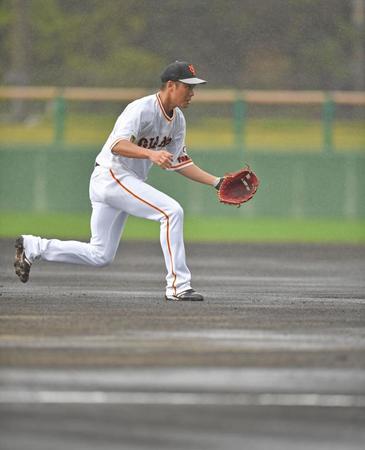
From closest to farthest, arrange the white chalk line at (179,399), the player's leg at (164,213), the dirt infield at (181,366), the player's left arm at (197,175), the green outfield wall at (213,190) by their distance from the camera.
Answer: the dirt infield at (181,366)
the white chalk line at (179,399)
the player's leg at (164,213)
the player's left arm at (197,175)
the green outfield wall at (213,190)

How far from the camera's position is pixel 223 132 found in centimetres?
3497

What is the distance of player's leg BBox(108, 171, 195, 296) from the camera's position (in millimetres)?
12055

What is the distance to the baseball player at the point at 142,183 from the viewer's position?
12.1 m

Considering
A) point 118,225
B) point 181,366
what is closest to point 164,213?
point 118,225

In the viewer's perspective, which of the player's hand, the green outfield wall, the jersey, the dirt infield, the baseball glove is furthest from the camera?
the green outfield wall

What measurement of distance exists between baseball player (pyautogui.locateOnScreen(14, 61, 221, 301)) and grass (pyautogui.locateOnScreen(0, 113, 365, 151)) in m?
21.1

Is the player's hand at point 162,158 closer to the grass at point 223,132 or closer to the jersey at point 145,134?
the jersey at point 145,134

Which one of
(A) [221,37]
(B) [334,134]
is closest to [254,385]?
(B) [334,134]

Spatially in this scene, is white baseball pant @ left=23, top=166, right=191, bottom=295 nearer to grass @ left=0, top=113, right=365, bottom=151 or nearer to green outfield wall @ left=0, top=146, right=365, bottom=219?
green outfield wall @ left=0, top=146, right=365, bottom=219

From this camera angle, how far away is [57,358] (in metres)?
8.81

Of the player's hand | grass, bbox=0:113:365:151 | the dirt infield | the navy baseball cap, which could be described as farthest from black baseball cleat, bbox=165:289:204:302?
grass, bbox=0:113:365:151

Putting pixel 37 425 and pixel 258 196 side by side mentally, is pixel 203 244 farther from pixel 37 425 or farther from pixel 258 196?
pixel 37 425

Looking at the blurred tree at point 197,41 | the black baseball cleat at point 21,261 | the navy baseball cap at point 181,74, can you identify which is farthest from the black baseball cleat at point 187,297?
the blurred tree at point 197,41

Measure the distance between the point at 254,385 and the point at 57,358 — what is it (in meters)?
1.33
